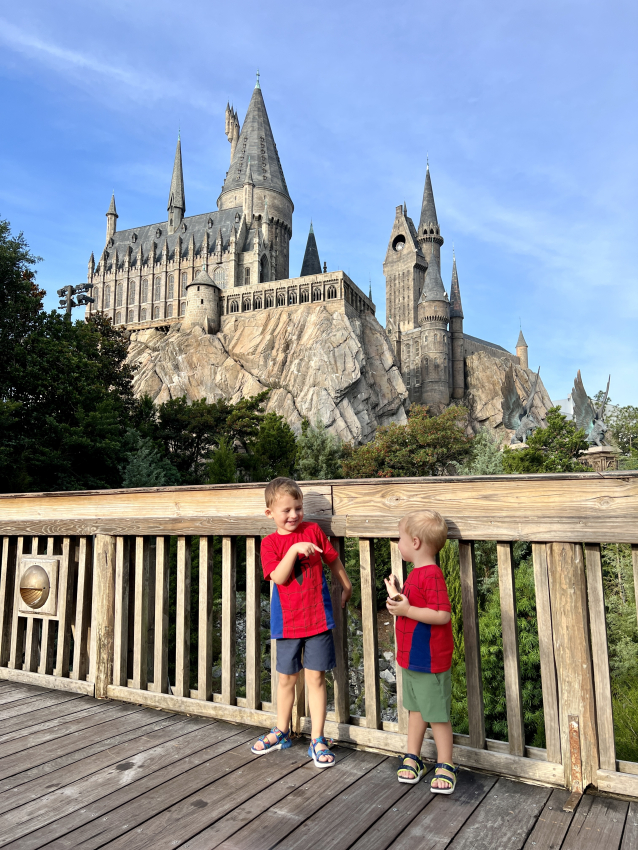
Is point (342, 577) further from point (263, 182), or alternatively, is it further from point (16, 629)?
point (263, 182)

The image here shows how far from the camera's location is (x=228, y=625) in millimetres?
3641

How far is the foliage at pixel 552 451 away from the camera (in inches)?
1255

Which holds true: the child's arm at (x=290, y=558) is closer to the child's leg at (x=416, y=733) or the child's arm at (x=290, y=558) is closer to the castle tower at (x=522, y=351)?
the child's leg at (x=416, y=733)

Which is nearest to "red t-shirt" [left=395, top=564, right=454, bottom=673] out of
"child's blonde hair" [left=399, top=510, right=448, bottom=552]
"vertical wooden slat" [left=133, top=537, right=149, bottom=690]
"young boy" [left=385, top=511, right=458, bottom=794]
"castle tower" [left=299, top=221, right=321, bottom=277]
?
"young boy" [left=385, top=511, right=458, bottom=794]

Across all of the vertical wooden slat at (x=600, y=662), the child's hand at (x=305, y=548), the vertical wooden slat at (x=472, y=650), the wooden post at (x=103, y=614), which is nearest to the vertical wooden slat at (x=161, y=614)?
the wooden post at (x=103, y=614)

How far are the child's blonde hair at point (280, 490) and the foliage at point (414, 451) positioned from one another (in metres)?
33.7

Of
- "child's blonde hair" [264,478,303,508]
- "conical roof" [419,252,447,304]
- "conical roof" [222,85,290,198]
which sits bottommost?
"child's blonde hair" [264,478,303,508]

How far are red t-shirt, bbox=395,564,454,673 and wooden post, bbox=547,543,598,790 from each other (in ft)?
1.66

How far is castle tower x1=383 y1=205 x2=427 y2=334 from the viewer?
338 ft

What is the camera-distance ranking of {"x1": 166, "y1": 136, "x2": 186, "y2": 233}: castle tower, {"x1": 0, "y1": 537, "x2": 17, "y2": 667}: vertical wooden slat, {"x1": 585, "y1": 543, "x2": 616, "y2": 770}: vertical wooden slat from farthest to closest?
{"x1": 166, "y1": 136, "x2": 186, "y2": 233}: castle tower, {"x1": 0, "y1": 537, "x2": 17, "y2": 667}: vertical wooden slat, {"x1": 585, "y1": 543, "x2": 616, "y2": 770}: vertical wooden slat

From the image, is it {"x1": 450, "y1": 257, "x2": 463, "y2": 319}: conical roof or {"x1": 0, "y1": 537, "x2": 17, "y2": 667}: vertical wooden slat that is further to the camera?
{"x1": 450, "y1": 257, "x2": 463, "y2": 319}: conical roof

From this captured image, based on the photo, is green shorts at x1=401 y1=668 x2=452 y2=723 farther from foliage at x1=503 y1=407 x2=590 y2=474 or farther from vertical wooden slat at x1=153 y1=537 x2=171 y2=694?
foliage at x1=503 y1=407 x2=590 y2=474

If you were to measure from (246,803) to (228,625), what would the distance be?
3.87 ft

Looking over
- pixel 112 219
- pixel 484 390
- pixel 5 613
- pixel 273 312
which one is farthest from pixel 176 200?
pixel 5 613
